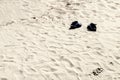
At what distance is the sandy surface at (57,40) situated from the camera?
5.21 metres

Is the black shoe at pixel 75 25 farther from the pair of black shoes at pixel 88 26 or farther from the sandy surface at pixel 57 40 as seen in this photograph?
the sandy surface at pixel 57 40

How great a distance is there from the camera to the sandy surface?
5215 mm

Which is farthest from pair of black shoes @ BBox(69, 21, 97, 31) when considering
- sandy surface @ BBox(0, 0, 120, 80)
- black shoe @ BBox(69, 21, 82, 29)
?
sandy surface @ BBox(0, 0, 120, 80)

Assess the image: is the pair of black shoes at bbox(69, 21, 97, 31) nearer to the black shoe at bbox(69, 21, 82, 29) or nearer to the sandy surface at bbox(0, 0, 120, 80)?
the black shoe at bbox(69, 21, 82, 29)

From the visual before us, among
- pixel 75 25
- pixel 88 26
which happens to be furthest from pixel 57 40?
pixel 88 26

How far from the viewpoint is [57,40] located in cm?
629

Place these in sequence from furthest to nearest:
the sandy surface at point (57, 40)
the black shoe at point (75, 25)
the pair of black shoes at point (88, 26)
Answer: the black shoe at point (75, 25)
the pair of black shoes at point (88, 26)
the sandy surface at point (57, 40)

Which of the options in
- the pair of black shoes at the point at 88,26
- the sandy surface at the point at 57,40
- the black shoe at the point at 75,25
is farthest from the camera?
the black shoe at the point at 75,25

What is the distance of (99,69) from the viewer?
5113 millimetres

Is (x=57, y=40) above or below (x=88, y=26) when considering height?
below

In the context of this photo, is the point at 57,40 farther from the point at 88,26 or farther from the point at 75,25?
the point at 88,26

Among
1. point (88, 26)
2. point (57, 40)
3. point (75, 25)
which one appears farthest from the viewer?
point (75, 25)

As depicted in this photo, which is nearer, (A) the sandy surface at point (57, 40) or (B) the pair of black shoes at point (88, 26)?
(A) the sandy surface at point (57, 40)

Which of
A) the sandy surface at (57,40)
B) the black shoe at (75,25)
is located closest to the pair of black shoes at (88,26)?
the black shoe at (75,25)
